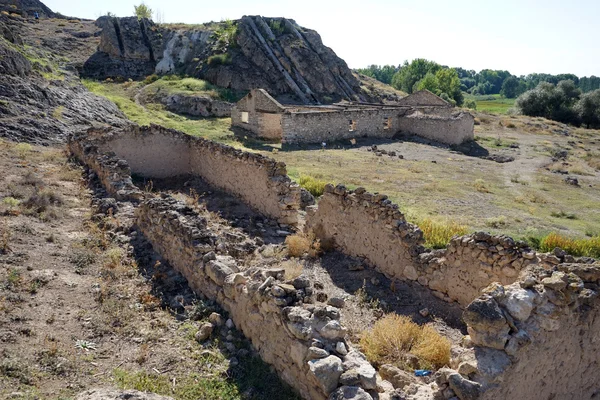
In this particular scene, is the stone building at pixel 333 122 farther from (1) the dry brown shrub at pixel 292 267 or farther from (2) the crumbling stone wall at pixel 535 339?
(2) the crumbling stone wall at pixel 535 339

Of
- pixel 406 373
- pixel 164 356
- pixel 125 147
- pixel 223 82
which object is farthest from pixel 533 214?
pixel 223 82

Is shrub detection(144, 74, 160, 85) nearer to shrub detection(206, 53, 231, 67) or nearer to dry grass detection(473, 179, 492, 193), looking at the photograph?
shrub detection(206, 53, 231, 67)

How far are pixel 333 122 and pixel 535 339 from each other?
86.3ft

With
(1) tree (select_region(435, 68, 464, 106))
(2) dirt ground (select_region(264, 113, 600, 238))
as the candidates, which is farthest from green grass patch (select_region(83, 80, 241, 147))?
(1) tree (select_region(435, 68, 464, 106))

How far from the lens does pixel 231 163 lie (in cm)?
1412

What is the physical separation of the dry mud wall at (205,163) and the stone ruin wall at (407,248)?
147 centimetres

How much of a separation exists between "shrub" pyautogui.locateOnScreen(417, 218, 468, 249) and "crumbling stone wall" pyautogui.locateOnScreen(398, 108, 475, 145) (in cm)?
2120

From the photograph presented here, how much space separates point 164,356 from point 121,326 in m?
1.06

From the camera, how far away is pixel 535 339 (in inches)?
187

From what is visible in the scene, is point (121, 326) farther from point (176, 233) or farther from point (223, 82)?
point (223, 82)

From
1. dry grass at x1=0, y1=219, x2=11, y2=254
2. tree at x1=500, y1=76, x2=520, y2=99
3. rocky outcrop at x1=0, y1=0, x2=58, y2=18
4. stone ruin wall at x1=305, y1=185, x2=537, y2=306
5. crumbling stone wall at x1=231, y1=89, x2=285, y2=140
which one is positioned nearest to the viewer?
stone ruin wall at x1=305, y1=185, x2=537, y2=306

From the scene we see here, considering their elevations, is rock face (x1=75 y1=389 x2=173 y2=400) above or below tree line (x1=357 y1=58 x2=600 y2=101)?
below

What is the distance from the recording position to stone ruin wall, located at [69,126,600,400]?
4461 millimetres

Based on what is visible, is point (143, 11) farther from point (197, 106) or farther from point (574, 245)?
point (574, 245)
